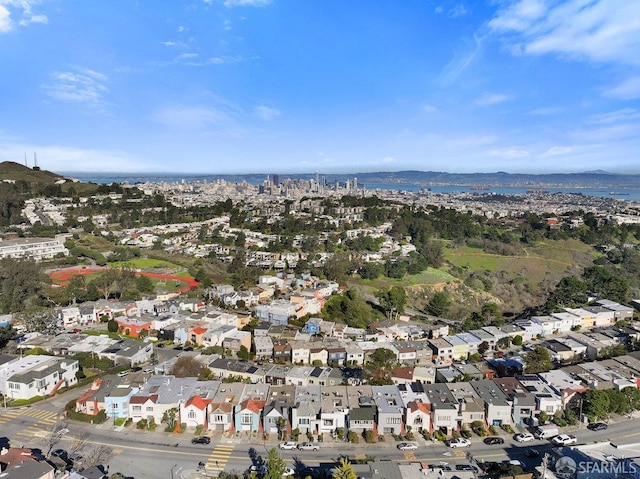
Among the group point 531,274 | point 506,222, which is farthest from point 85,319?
point 506,222

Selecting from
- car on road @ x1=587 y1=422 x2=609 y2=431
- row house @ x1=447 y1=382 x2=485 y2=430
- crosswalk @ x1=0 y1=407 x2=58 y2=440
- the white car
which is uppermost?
row house @ x1=447 y1=382 x2=485 y2=430

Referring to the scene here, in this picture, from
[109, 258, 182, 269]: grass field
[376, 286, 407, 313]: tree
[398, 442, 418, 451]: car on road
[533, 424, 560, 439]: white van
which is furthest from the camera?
[109, 258, 182, 269]: grass field

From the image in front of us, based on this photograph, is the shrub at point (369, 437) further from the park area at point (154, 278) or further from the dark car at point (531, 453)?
the park area at point (154, 278)

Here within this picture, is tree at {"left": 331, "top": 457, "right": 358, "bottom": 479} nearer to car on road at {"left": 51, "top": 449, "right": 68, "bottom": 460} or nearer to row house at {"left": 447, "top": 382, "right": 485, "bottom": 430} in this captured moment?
row house at {"left": 447, "top": 382, "right": 485, "bottom": 430}

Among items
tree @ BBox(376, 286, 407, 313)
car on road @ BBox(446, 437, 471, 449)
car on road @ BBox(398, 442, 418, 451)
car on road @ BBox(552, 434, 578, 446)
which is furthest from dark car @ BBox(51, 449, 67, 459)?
tree @ BBox(376, 286, 407, 313)

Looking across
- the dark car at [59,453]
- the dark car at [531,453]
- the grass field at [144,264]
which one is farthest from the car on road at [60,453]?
the grass field at [144,264]

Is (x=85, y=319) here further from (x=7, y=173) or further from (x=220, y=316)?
(x=7, y=173)

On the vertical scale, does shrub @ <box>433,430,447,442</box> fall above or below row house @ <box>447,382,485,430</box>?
below

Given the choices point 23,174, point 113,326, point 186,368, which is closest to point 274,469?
point 186,368
